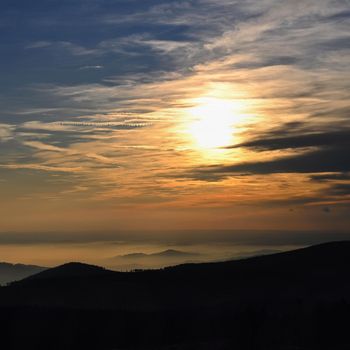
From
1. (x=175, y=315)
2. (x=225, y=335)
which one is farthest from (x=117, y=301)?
(x=225, y=335)

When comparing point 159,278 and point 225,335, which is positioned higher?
point 159,278

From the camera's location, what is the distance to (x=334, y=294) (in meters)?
164

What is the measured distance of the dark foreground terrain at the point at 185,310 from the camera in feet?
431

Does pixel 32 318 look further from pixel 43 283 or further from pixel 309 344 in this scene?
pixel 309 344

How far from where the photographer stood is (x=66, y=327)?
14988cm

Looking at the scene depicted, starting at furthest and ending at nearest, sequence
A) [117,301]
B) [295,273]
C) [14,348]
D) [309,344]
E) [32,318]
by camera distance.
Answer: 1. [295,273]
2. [117,301]
3. [32,318]
4. [14,348]
5. [309,344]

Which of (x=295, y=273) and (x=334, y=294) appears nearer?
(x=334, y=294)

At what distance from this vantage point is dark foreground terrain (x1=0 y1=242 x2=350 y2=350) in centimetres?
13125

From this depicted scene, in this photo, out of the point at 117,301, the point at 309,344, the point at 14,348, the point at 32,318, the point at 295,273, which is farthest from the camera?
the point at 295,273

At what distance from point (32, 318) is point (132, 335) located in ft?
78.4

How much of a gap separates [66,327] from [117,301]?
22.4 metres

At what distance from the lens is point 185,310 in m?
160

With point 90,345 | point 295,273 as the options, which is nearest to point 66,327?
point 90,345

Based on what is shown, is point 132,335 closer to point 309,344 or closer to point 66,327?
point 66,327
